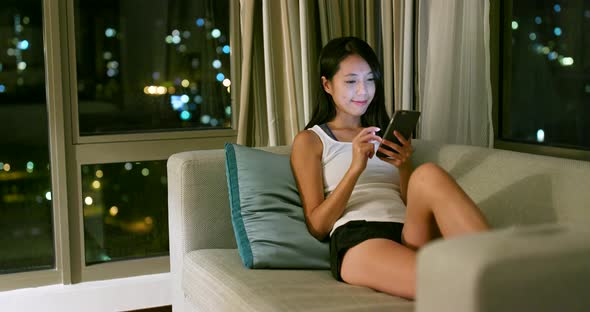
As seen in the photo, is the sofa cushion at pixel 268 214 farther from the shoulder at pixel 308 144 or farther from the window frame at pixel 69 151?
the window frame at pixel 69 151

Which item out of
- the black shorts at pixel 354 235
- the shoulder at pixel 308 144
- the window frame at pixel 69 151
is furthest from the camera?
the window frame at pixel 69 151

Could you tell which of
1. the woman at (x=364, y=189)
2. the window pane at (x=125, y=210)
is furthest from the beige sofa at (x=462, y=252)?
the window pane at (x=125, y=210)

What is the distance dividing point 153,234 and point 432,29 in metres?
1.96

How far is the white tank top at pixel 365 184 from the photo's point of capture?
7.56ft

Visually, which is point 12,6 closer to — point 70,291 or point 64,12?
point 64,12

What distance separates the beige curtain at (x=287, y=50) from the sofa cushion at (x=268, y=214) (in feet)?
3.18

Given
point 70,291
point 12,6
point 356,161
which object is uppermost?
point 12,6

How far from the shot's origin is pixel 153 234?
4.06m

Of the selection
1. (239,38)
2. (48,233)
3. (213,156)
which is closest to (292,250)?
(213,156)

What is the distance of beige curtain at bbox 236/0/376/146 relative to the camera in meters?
3.44

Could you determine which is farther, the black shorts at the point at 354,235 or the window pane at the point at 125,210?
the window pane at the point at 125,210

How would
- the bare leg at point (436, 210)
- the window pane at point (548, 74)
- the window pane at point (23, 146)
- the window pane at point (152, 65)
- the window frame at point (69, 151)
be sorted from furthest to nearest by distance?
the window pane at point (152, 65) → the window pane at point (23, 146) → the window frame at point (69, 151) → the window pane at point (548, 74) → the bare leg at point (436, 210)

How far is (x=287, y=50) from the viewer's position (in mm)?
3422

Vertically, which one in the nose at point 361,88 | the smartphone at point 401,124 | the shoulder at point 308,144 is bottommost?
the shoulder at point 308,144
